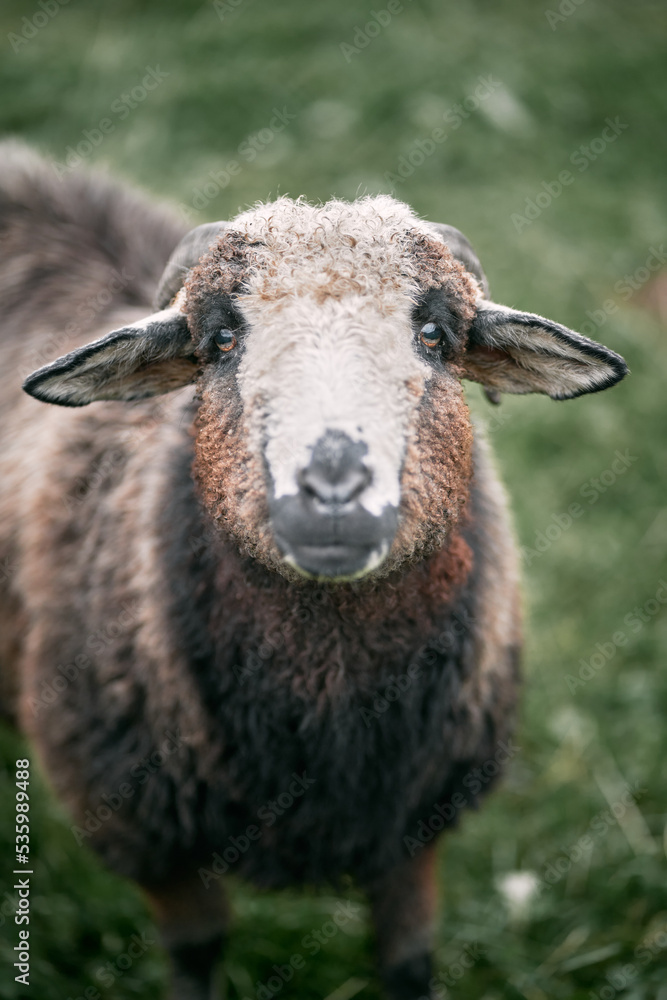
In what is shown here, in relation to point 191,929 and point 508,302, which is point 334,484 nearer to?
point 191,929

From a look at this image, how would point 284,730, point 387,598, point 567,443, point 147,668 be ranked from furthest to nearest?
point 567,443, point 147,668, point 284,730, point 387,598

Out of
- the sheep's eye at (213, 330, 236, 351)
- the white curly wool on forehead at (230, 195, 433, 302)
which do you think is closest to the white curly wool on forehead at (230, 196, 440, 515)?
the white curly wool on forehead at (230, 195, 433, 302)

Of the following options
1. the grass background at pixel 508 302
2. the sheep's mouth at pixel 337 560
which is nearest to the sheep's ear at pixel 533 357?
the sheep's mouth at pixel 337 560

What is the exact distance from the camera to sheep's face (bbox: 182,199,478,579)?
2.03 metres

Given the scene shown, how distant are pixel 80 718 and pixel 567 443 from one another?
4.82 metres

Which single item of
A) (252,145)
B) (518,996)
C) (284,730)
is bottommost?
(518,996)

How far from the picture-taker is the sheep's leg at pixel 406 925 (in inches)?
137

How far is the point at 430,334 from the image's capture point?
8.01 ft

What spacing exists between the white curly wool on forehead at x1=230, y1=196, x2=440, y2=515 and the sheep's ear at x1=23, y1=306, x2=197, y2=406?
408 mm

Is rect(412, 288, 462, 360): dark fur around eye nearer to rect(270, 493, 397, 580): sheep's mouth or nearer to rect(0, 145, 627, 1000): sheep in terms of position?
rect(0, 145, 627, 1000): sheep

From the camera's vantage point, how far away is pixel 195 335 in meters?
2.58

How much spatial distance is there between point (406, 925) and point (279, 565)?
88.9 inches

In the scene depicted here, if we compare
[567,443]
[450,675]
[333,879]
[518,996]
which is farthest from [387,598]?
[567,443]

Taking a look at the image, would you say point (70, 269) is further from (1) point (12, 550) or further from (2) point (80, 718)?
(2) point (80, 718)
